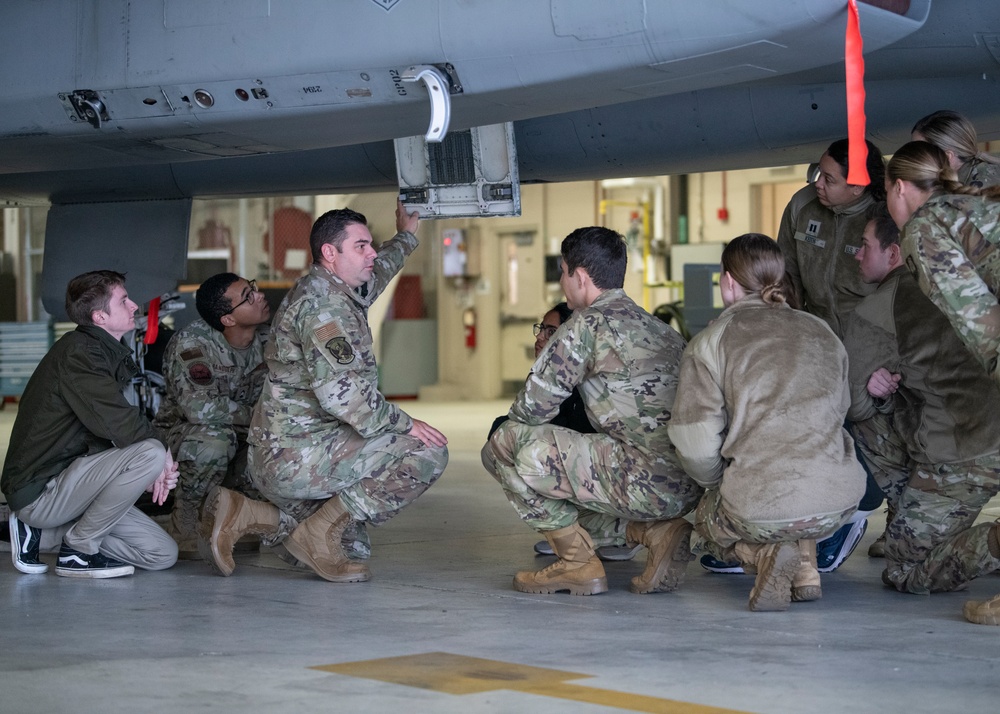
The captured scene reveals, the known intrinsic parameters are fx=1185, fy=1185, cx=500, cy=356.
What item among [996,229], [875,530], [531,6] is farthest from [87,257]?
[996,229]

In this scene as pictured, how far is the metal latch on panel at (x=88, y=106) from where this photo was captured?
4938 mm

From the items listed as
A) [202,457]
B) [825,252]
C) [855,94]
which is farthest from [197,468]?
[855,94]

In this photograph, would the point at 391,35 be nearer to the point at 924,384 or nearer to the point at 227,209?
the point at 924,384

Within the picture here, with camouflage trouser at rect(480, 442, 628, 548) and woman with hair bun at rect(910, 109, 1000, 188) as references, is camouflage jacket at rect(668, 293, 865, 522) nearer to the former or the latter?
camouflage trouser at rect(480, 442, 628, 548)

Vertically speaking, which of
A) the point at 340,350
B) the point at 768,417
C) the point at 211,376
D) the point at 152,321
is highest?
the point at 152,321

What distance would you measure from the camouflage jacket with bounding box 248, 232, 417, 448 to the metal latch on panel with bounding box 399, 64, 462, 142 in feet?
2.34

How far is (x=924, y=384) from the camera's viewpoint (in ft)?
13.9

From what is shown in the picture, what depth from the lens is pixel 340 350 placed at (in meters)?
4.37

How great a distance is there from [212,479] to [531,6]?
2585 mm

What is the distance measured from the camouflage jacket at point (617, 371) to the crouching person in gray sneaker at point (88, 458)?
5.28 ft

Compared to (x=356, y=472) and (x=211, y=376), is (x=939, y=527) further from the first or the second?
(x=211, y=376)

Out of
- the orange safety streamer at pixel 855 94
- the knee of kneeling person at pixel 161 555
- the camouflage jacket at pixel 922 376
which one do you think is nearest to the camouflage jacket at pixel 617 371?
the camouflage jacket at pixel 922 376

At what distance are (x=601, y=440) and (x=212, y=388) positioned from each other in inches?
82.2

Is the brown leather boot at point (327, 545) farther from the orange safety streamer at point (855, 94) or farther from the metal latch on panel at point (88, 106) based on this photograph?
the orange safety streamer at point (855, 94)
